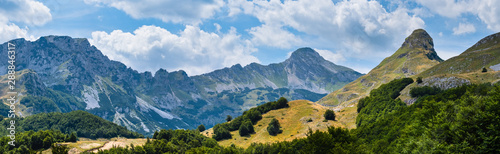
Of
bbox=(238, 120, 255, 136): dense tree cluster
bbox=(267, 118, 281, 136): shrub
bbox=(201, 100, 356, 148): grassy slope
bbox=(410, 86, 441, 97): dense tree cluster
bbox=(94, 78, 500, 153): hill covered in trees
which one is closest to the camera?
bbox=(94, 78, 500, 153): hill covered in trees

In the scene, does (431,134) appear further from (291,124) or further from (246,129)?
(246,129)

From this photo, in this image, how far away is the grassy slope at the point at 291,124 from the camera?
4970 inches

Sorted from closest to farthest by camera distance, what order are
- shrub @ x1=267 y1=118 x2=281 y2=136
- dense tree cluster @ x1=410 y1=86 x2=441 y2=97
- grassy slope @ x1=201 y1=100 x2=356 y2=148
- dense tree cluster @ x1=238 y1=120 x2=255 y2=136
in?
grassy slope @ x1=201 y1=100 x2=356 y2=148 < dense tree cluster @ x1=410 y1=86 x2=441 y2=97 < shrub @ x1=267 y1=118 x2=281 y2=136 < dense tree cluster @ x1=238 y1=120 x2=255 y2=136

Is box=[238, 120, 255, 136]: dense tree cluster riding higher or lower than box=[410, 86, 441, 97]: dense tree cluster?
lower

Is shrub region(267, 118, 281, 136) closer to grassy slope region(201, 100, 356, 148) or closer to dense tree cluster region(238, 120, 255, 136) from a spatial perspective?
grassy slope region(201, 100, 356, 148)

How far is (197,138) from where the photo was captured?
431 ft

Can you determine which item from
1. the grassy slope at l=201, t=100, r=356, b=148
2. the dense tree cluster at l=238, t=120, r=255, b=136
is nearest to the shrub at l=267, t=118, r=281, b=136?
the grassy slope at l=201, t=100, r=356, b=148

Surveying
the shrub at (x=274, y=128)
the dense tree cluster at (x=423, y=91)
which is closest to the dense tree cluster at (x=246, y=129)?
the shrub at (x=274, y=128)

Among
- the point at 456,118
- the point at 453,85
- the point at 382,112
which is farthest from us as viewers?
the point at 453,85

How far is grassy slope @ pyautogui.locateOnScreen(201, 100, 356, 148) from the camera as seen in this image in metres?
126

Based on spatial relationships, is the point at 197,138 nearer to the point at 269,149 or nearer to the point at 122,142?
the point at 122,142

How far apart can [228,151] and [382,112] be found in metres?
66.1

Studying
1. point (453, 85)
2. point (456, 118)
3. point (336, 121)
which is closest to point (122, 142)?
point (336, 121)

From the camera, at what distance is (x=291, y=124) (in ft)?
458
